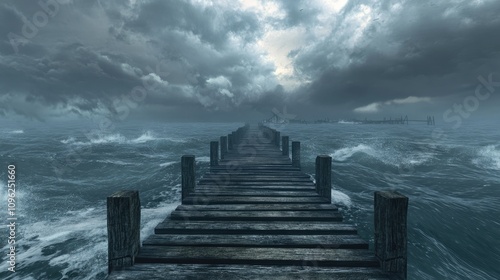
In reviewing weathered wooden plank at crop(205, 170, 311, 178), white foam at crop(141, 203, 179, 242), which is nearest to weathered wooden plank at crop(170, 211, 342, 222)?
weathered wooden plank at crop(205, 170, 311, 178)

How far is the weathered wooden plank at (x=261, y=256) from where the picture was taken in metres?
4.15

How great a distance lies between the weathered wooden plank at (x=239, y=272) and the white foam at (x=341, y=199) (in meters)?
9.47

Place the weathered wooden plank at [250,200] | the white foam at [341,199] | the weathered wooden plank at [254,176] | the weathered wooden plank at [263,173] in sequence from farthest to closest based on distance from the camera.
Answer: the white foam at [341,199] → the weathered wooden plank at [263,173] → the weathered wooden plank at [254,176] → the weathered wooden plank at [250,200]

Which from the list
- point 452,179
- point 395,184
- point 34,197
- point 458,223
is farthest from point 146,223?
point 452,179

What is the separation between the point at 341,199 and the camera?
45.0 feet

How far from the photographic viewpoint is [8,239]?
9.14m

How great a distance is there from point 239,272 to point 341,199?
11.1 meters

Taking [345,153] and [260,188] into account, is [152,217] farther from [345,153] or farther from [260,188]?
[345,153]

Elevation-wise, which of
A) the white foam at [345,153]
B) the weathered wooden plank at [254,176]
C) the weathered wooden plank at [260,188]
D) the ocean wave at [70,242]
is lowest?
the ocean wave at [70,242]

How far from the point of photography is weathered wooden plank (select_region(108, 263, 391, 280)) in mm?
3793

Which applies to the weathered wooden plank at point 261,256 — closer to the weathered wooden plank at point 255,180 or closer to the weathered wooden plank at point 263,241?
the weathered wooden plank at point 263,241

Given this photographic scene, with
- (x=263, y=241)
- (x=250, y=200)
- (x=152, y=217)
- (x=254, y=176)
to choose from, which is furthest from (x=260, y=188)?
(x=152, y=217)

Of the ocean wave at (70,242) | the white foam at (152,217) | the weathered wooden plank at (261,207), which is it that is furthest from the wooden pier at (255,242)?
the ocean wave at (70,242)

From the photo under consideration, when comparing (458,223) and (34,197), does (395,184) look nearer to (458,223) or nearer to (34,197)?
(458,223)
